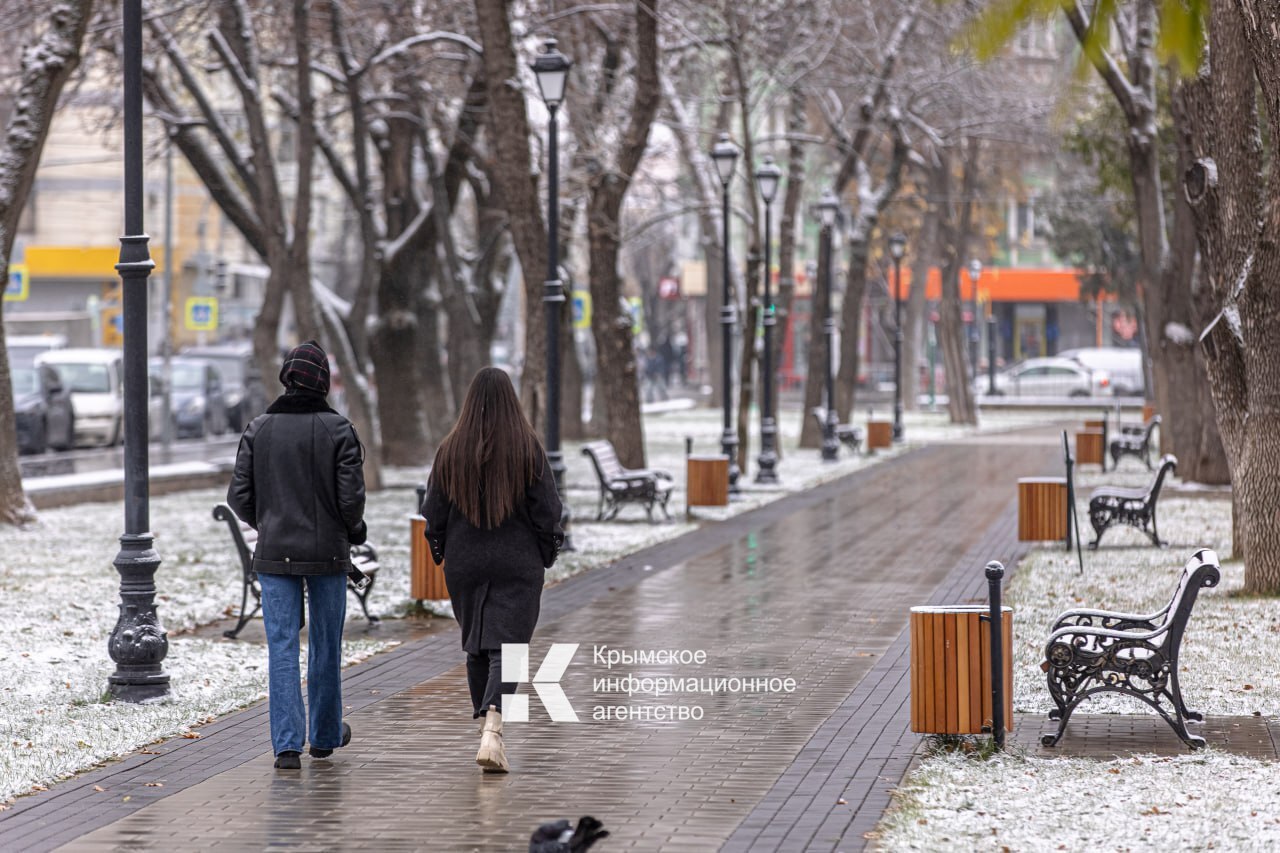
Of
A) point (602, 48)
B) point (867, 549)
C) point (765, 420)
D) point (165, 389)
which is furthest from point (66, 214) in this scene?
point (867, 549)

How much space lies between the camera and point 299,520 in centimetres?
820

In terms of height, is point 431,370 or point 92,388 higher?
point 431,370

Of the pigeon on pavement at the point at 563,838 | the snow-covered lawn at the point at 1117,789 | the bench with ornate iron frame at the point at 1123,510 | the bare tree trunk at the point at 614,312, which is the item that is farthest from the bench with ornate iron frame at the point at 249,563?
the bare tree trunk at the point at 614,312

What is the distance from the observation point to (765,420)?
1081 inches

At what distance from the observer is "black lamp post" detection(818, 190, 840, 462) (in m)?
30.9

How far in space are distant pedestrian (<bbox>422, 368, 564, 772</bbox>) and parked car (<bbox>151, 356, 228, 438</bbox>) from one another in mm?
33283

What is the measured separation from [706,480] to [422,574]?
8956 millimetres

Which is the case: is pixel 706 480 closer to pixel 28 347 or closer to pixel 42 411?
pixel 42 411

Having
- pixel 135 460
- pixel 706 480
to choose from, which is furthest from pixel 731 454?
pixel 135 460

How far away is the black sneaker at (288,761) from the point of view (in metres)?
8.25

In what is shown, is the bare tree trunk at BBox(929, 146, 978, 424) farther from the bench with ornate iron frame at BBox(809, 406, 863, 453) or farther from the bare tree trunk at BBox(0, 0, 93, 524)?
the bare tree trunk at BBox(0, 0, 93, 524)

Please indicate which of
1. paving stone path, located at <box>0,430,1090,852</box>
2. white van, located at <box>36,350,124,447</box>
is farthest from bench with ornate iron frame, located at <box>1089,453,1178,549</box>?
white van, located at <box>36,350,124,447</box>

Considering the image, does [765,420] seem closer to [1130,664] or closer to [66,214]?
[1130,664]

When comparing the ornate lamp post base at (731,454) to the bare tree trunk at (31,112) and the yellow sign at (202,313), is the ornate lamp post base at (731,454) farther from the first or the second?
the yellow sign at (202,313)
